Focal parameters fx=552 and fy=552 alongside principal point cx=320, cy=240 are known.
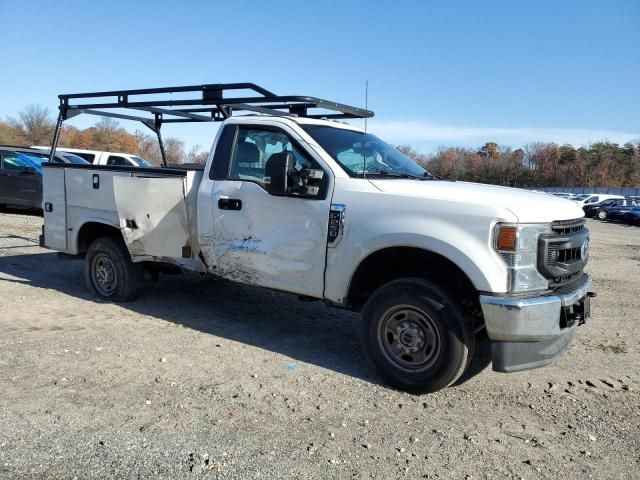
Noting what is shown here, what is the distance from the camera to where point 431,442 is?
137 inches

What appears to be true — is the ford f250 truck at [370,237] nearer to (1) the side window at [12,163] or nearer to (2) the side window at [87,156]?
(1) the side window at [12,163]

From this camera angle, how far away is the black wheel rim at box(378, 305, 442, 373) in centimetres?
418

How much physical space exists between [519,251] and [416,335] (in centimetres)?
100

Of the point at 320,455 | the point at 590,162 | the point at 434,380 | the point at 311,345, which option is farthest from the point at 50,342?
the point at 590,162

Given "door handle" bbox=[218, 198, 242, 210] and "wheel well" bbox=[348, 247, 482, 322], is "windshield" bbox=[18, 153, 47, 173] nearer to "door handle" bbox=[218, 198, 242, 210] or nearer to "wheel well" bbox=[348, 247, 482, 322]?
"door handle" bbox=[218, 198, 242, 210]

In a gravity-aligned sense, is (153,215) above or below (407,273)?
above

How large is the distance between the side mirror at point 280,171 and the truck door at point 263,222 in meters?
0.14

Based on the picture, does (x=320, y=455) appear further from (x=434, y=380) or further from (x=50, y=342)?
(x=50, y=342)

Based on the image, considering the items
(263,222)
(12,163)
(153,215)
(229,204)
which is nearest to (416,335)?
(263,222)

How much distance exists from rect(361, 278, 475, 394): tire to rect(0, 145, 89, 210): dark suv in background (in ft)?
42.7

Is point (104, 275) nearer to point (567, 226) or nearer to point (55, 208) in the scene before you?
point (55, 208)

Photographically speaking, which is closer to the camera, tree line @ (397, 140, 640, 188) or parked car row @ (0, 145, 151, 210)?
parked car row @ (0, 145, 151, 210)

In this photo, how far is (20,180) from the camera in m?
15.3

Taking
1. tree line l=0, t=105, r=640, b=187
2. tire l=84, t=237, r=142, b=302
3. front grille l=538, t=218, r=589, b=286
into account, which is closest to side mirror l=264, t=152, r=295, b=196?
front grille l=538, t=218, r=589, b=286
